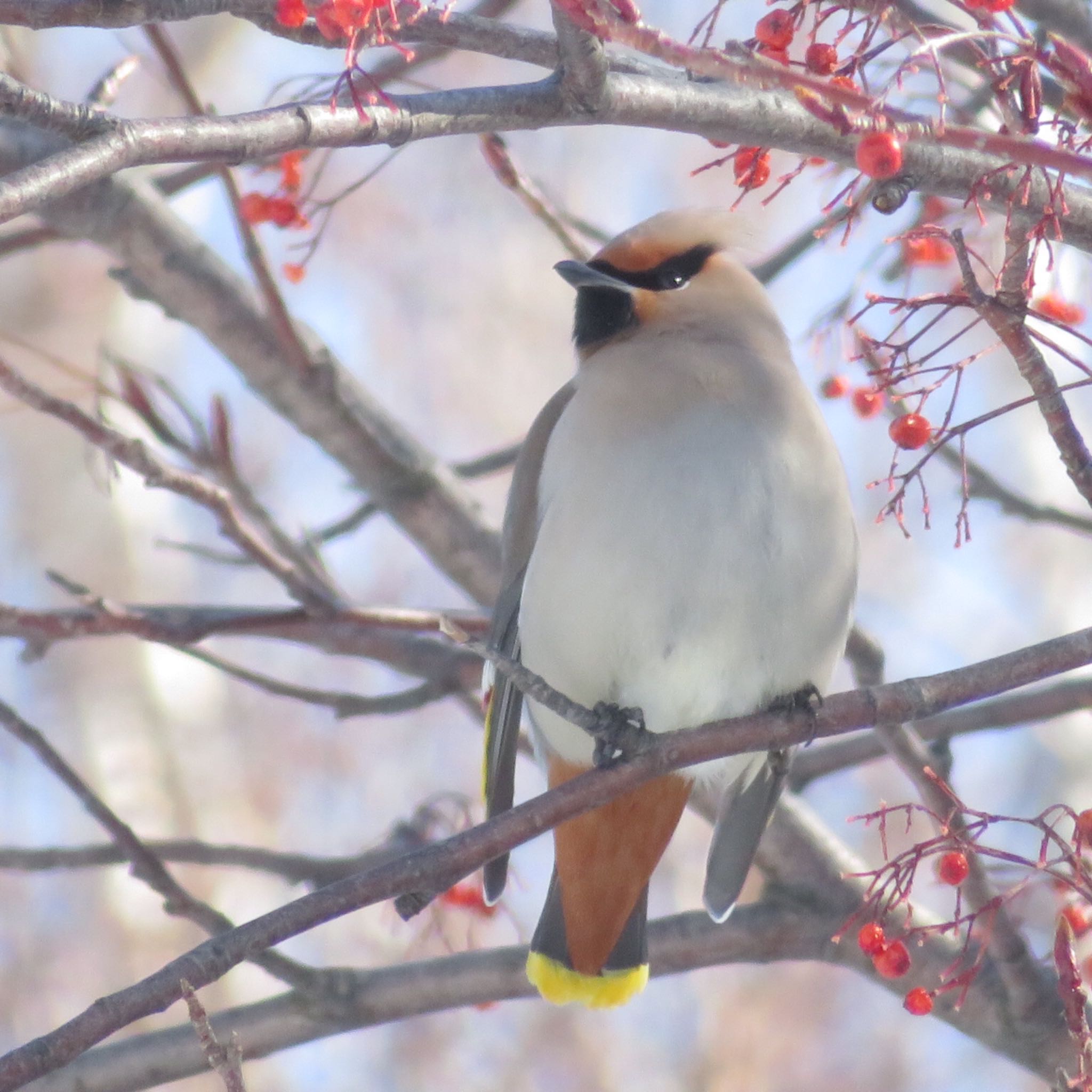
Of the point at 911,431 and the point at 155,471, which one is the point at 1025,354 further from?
the point at 155,471

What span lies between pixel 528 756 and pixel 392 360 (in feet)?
24.1

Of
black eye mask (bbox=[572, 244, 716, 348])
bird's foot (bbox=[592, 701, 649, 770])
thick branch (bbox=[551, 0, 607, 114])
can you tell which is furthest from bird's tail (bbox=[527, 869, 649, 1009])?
thick branch (bbox=[551, 0, 607, 114])

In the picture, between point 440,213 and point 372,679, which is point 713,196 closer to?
point 440,213

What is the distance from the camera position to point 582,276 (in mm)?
3416

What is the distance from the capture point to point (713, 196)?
10133 mm

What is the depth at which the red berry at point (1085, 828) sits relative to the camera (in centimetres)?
215

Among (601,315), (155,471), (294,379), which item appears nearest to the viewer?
(155,471)

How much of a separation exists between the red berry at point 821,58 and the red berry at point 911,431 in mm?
517

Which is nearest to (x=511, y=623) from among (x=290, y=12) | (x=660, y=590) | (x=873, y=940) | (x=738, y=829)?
(x=660, y=590)

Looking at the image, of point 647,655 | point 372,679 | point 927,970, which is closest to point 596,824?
point 647,655

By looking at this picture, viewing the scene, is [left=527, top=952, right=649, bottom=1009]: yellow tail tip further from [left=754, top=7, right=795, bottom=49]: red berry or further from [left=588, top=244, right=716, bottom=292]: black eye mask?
[left=754, top=7, right=795, bottom=49]: red berry

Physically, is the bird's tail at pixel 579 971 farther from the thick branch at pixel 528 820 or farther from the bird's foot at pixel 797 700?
the thick branch at pixel 528 820

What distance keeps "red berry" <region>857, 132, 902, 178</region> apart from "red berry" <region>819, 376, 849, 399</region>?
167cm

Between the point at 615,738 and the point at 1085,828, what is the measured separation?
26.8 inches
